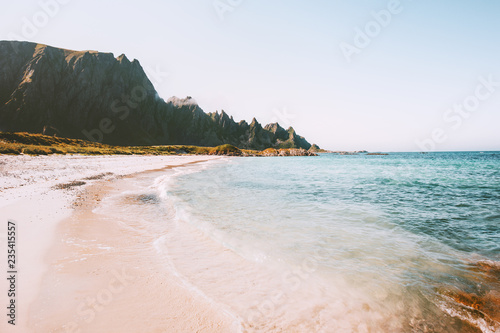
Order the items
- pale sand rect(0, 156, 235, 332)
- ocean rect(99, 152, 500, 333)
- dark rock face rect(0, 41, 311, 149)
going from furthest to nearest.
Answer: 1. dark rock face rect(0, 41, 311, 149)
2. ocean rect(99, 152, 500, 333)
3. pale sand rect(0, 156, 235, 332)

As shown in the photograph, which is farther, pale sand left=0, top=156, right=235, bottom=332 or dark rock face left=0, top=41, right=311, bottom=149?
dark rock face left=0, top=41, right=311, bottom=149

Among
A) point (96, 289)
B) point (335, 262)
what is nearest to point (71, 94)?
point (96, 289)

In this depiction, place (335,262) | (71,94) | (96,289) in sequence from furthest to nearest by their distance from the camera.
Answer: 1. (71,94)
2. (335,262)
3. (96,289)

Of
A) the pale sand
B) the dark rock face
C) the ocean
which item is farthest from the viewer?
the dark rock face

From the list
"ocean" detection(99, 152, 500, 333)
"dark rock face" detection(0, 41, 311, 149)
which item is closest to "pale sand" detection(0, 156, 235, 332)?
"ocean" detection(99, 152, 500, 333)

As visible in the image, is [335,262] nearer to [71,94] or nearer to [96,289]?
[96,289]

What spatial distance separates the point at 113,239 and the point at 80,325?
3.94 metres

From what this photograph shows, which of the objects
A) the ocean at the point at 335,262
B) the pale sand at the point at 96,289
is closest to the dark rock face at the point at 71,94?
the pale sand at the point at 96,289

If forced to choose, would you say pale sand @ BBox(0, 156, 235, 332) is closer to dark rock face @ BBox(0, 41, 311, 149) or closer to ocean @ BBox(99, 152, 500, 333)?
ocean @ BBox(99, 152, 500, 333)

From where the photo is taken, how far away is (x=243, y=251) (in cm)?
659

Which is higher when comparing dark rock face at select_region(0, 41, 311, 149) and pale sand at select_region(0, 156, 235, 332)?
dark rock face at select_region(0, 41, 311, 149)

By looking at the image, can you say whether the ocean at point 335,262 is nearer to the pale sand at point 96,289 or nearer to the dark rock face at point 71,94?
the pale sand at point 96,289

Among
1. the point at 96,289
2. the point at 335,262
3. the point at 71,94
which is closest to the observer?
the point at 96,289

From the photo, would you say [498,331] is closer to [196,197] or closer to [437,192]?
[196,197]
